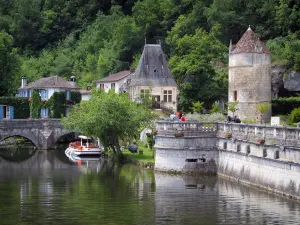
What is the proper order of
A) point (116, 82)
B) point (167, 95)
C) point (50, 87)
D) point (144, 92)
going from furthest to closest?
point (116, 82)
point (50, 87)
point (167, 95)
point (144, 92)

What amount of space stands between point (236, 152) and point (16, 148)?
3677 cm

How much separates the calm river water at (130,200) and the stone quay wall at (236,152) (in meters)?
0.89

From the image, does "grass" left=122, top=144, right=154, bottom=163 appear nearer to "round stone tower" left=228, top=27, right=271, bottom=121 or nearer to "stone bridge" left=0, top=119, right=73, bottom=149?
"round stone tower" left=228, top=27, right=271, bottom=121

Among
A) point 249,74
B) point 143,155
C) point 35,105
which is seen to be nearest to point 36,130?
point 35,105

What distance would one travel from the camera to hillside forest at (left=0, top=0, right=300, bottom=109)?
8325 cm

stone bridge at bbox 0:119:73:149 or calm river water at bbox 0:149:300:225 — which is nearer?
calm river water at bbox 0:149:300:225

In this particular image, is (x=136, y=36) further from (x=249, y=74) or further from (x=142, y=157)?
(x=142, y=157)

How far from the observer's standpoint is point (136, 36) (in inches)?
4375

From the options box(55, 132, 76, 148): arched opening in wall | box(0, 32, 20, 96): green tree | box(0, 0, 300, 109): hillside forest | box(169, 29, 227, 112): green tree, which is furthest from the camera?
box(0, 32, 20, 96): green tree

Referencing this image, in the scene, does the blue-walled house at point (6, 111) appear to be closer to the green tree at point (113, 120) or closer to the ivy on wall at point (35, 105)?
the ivy on wall at point (35, 105)

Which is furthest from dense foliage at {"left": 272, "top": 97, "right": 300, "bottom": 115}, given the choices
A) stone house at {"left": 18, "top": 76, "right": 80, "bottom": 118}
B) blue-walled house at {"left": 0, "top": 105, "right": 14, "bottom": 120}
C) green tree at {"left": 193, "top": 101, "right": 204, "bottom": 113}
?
blue-walled house at {"left": 0, "top": 105, "right": 14, "bottom": 120}

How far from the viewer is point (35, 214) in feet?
126

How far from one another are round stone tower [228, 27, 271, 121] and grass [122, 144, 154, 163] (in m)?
9.11

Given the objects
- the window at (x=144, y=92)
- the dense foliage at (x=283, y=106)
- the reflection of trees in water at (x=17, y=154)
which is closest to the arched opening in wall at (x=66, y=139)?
the reflection of trees in water at (x=17, y=154)
